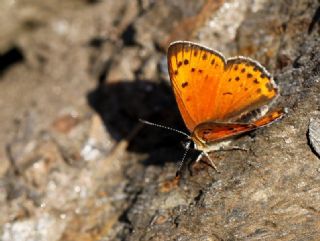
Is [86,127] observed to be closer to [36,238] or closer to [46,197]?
[46,197]

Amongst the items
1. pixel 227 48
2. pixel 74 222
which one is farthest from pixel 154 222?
pixel 227 48

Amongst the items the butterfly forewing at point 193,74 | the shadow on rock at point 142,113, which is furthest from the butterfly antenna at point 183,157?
the shadow on rock at point 142,113

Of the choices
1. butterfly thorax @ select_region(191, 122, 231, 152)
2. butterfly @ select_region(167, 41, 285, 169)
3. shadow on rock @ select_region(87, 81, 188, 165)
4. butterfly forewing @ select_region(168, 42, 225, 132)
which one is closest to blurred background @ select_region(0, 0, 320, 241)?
shadow on rock @ select_region(87, 81, 188, 165)

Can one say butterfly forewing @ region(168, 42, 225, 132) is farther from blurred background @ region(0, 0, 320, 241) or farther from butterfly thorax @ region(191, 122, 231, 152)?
blurred background @ region(0, 0, 320, 241)

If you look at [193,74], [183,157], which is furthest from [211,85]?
[183,157]

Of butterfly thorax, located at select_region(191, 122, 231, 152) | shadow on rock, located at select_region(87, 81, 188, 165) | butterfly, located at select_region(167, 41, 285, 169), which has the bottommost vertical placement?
shadow on rock, located at select_region(87, 81, 188, 165)

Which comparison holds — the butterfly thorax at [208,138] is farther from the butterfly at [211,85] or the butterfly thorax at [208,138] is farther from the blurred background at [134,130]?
the blurred background at [134,130]
